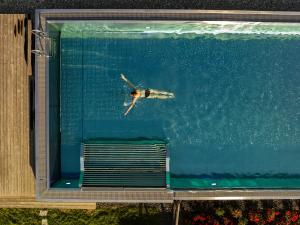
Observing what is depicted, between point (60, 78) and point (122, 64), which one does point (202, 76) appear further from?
point (60, 78)

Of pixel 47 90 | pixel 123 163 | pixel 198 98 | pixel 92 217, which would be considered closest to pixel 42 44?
pixel 47 90

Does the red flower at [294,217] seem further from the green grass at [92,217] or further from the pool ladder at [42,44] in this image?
the pool ladder at [42,44]

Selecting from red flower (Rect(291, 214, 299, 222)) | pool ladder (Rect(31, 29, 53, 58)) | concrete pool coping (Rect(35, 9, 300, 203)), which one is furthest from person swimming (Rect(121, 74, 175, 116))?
red flower (Rect(291, 214, 299, 222))

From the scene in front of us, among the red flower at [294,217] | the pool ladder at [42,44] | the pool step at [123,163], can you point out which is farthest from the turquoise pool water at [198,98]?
the red flower at [294,217]

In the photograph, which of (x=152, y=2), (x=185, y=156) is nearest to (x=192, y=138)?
(x=185, y=156)

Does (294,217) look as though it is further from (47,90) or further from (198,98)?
(47,90)

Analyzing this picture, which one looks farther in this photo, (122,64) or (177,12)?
(122,64)
